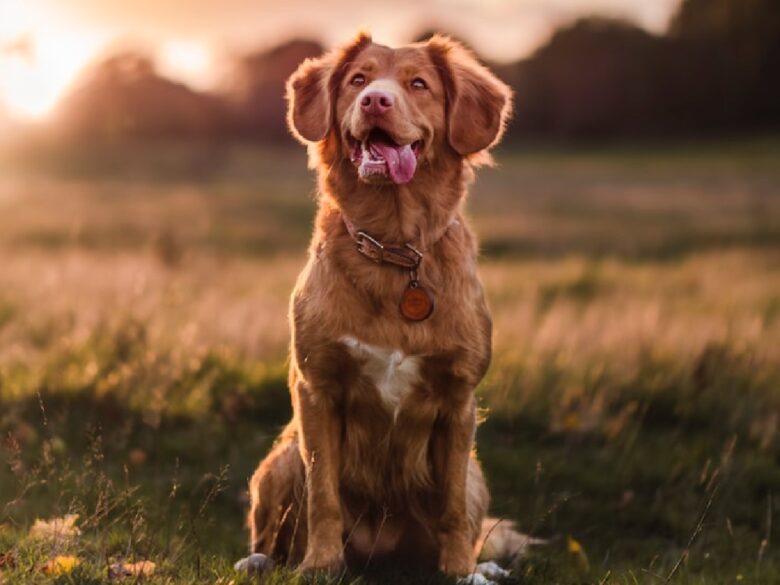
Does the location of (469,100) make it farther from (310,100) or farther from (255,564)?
(255,564)

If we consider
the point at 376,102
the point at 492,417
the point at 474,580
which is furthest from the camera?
the point at 492,417

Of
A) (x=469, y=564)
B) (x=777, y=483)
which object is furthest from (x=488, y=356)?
(x=777, y=483)

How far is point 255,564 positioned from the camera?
3.98 meters

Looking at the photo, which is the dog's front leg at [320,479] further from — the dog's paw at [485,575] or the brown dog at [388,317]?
the dog's paw at [485,575]

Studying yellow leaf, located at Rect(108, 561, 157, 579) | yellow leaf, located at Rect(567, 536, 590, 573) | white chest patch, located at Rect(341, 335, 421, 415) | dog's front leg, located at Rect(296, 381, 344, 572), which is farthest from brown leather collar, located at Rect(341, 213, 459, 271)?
yellow leaf, located at Rect(567, 536, 590, 573)

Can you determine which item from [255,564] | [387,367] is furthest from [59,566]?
[387,367]

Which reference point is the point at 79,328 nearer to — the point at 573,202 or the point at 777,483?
the point at 777,483

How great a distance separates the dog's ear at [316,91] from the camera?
13.5 feet

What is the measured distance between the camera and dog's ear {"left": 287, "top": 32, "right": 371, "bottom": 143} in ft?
13.5

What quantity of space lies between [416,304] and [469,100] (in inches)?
36.4

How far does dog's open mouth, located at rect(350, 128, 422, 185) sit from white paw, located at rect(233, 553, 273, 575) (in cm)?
155

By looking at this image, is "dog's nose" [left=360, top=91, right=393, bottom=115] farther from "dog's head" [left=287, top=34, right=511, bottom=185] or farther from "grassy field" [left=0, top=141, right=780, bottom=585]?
"grassy field" [left=0, top=141, right=780, bottom=585]

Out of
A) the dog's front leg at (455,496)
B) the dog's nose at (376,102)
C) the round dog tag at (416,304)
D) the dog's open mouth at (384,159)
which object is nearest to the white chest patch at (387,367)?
the round dog tag at (416,304)

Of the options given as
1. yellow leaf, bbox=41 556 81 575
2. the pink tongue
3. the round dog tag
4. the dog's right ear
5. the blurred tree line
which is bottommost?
the blurred tree line
